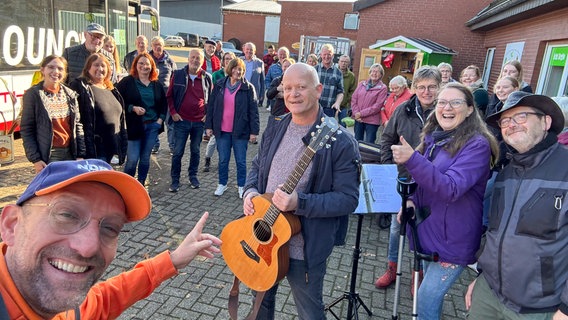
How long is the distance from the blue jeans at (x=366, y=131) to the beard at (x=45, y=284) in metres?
6.39

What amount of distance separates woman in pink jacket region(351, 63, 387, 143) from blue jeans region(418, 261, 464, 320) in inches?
182

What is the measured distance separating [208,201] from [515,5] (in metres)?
7.85

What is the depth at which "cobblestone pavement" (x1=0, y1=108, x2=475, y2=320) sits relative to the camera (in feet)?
10.9

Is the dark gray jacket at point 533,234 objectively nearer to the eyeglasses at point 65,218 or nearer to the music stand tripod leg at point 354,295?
the music stand tripod leg at point 354,295

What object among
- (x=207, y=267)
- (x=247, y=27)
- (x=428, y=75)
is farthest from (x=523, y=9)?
(x=247, y=27)

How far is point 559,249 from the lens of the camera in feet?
6.24

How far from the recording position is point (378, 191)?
307cm

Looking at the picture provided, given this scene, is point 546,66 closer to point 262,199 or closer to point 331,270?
point 331,270

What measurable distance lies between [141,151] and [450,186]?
4325 millimetres

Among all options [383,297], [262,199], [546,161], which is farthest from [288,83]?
[383,297]

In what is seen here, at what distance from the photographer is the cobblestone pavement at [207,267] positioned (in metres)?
3.32

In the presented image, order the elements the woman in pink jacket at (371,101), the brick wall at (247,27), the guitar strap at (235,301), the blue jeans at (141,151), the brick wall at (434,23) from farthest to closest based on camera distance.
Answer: the brick wall at (247,27) < the brick wall at (434,23) < the woman in pink jacket at (371,101) < the blue jeans at (141,151) < the guitar strap at (235,301)

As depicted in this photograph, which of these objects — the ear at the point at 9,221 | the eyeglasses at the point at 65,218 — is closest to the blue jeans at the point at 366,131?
the eyeglasses at the point at 65,218

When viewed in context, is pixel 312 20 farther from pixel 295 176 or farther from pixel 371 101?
pixel 295 176
